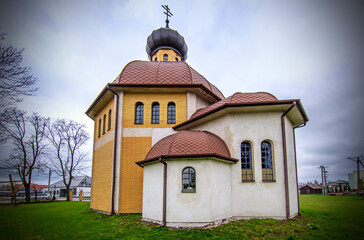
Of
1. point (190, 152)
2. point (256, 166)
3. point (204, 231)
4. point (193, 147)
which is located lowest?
point (204, 231)

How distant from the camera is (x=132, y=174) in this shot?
1202 centimetres

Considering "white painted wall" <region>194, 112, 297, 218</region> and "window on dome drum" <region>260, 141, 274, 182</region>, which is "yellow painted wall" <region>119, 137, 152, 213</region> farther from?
"window on dome drum" <region>260, 141, 274, 182</region>

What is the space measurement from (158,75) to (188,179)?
667 centimetres

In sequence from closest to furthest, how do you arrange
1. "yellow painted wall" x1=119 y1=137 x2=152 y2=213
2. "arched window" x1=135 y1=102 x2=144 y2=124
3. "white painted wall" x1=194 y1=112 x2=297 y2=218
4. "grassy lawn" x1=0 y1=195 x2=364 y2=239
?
"grassy lawn" x1=0 y1=195 x2=364 y2=239 → "white painted wall" x1=194 y1=112 x2=297 y2=218 → "yellow painted wall" x1=119 y1=137 x2=152 y2=213 → "arched window" x1=135 y1=102 x2=144 y2=124

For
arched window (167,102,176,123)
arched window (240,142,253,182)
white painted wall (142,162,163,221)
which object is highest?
arched window (167,102,176,123)

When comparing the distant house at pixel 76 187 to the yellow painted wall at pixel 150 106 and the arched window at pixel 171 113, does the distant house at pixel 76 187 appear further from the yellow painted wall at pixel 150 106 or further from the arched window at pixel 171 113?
the arched window at pixel 171 113

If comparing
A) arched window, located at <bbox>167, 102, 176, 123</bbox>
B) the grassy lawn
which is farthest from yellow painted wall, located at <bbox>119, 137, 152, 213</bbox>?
the grassy lawn

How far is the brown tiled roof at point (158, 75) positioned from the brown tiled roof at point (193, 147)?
3.71 m

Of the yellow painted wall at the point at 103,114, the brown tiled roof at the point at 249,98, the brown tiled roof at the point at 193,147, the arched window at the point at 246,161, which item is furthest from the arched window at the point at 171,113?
the arched window at the point at 246,161

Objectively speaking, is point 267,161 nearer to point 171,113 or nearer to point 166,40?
point 171,113

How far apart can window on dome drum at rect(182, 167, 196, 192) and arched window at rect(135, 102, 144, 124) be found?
4759mm

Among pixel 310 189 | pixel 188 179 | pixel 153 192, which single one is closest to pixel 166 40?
pixel 153 192

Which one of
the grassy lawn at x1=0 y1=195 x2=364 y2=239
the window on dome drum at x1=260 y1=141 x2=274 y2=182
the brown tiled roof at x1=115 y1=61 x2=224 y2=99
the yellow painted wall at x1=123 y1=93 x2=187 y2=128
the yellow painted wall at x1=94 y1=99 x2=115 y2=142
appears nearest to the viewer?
the grassy lawn at x1=0 y1=195 x2=364 y2=239

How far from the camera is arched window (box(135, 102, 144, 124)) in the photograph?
505 inches
